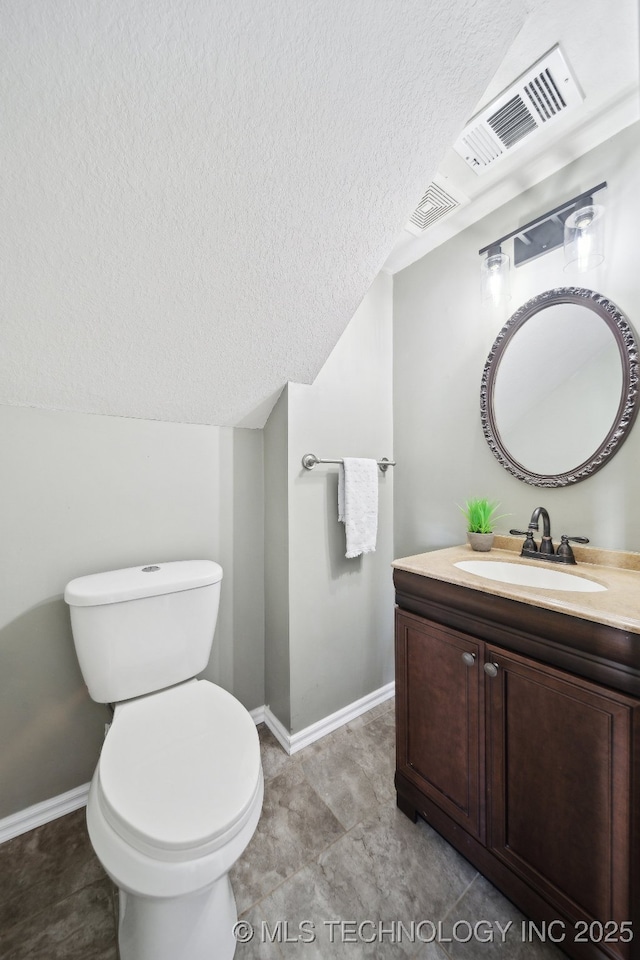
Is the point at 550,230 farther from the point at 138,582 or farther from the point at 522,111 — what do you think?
the point at 138,582

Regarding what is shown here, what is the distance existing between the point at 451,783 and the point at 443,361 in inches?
63.3

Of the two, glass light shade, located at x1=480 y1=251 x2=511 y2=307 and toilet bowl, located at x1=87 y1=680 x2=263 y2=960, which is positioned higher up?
glass light shade, located at x1=480 y1=251 x2=511 y2=307

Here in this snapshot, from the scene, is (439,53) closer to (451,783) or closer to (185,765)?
(185,765)

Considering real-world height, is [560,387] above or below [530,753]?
above

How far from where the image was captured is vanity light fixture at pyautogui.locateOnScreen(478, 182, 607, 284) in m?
1.15

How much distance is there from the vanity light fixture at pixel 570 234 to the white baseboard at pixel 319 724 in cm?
200

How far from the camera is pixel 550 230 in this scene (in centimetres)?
129

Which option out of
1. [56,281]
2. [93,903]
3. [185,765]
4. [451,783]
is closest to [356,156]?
[56,281]

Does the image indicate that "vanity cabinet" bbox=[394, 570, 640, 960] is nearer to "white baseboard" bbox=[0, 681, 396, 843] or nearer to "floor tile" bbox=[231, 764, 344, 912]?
"floor tile" bbox=[231, 764, 344, 912]

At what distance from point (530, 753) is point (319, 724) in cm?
96

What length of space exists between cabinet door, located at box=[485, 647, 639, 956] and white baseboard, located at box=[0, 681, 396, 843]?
2.55 feet

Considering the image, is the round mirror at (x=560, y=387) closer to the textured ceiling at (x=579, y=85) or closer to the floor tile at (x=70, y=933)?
the textured ceiling at (x=579, y=85)

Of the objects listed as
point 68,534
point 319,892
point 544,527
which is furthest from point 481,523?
point 68,534

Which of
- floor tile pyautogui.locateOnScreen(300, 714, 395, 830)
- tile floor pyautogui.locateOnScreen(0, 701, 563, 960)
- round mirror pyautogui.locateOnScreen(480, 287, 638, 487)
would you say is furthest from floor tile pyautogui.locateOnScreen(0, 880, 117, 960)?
round mirror pyautogui.locateOnScreen(480, 287, 638, 487)
